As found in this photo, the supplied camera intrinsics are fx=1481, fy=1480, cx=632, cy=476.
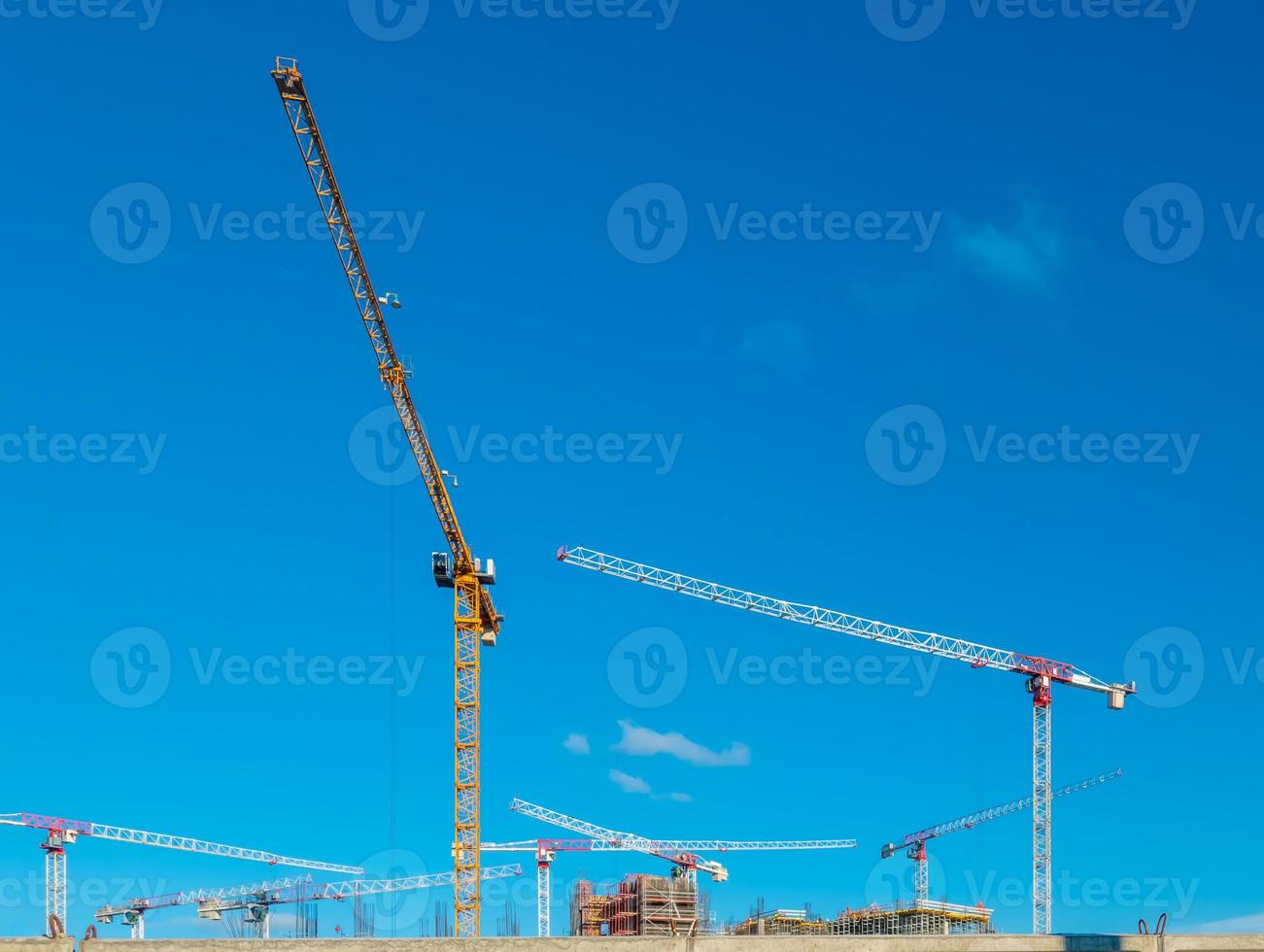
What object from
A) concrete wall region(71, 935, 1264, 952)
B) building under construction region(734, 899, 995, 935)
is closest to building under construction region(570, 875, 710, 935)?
building under construction region(734, 899, 995, 935)

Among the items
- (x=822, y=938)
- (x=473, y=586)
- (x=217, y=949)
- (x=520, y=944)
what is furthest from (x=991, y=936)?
(x=473, y=586)

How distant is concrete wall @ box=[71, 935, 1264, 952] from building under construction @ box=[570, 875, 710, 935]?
49.9m

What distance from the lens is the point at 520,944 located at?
23.5m

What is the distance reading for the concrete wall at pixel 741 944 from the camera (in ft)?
75.8

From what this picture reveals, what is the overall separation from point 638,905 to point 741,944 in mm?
55768

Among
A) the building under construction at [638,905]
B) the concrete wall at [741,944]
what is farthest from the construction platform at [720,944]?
the building under construction at [638,905]

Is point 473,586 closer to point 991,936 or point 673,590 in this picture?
point 673,590

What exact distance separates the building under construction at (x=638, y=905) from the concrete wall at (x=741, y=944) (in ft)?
164

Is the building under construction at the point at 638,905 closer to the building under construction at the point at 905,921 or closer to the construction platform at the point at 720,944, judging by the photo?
the building under construction at the point at 905,921

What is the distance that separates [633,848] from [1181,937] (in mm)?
140929

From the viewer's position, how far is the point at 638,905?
254ft

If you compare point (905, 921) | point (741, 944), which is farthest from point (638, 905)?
point (741, 944)

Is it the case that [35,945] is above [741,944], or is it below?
above

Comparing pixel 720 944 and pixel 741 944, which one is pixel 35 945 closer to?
pixel 720 944
